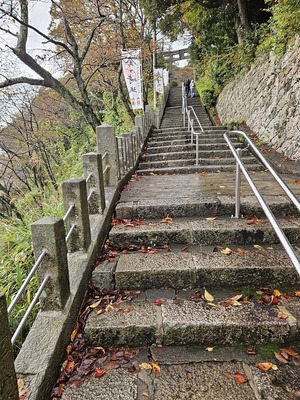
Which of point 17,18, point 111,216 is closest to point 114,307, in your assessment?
point 111,216

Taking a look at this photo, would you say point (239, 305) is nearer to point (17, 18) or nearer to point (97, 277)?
point (97, 277)

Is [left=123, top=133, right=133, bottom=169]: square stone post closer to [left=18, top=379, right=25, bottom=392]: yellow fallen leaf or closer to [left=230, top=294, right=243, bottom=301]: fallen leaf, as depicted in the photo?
[left=230, top=294, right=243, bottom=301]: fallen leaf

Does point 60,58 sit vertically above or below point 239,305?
above

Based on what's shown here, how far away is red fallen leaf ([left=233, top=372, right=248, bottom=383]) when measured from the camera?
169 centimetres

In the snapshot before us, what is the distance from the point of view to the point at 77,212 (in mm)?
2521

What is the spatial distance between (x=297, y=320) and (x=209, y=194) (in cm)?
212

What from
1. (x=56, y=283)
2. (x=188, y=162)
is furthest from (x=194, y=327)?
(x=188, y=162)

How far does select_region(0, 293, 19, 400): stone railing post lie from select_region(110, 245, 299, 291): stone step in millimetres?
1147

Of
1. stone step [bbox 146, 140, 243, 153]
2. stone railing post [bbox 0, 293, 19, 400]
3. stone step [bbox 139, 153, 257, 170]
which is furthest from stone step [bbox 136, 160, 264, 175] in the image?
stone railing post [bbox 0, 293, 19, 400]

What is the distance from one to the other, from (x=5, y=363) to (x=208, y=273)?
1647mm

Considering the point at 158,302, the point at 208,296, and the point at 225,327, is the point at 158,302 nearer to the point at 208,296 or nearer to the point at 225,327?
the point at 208,296

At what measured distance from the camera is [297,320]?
1968 mm

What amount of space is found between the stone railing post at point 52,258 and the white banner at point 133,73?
7784mm

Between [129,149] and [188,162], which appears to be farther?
[188,162]
